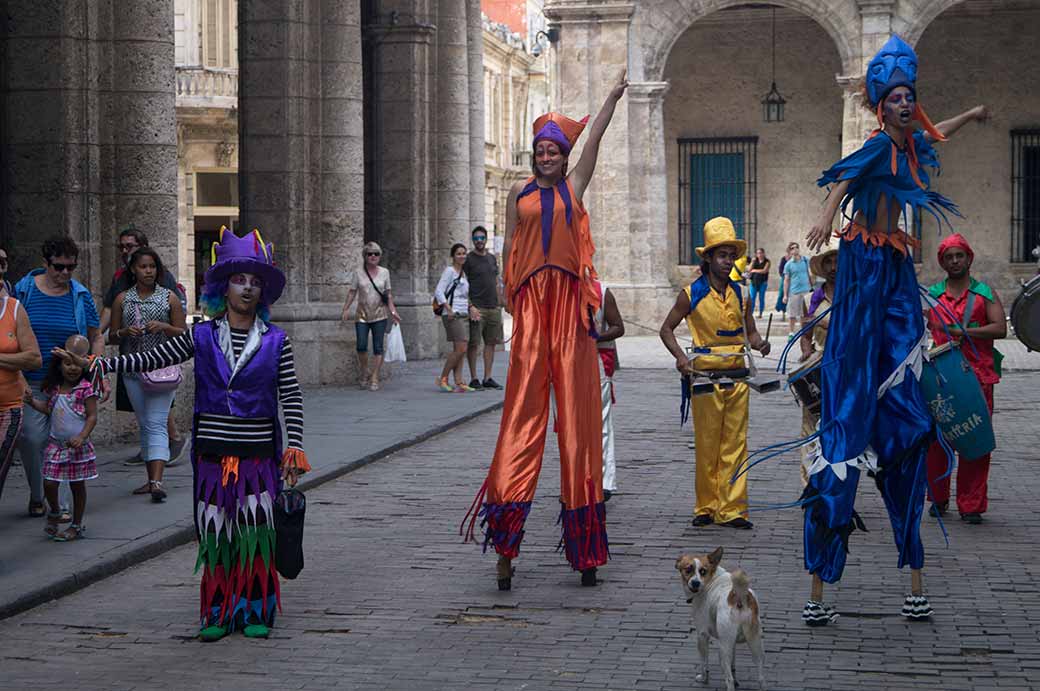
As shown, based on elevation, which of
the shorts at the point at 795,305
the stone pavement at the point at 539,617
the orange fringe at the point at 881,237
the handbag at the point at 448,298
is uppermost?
the orange fringe at the point at 881,237

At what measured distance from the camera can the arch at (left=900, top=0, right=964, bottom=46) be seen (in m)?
30.3

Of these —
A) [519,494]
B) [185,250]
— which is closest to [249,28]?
[519,494]

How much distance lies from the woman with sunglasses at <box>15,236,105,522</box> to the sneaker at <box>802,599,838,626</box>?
4759 millimetres

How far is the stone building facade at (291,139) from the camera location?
13.0 metres

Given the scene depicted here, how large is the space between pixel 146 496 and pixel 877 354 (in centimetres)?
529

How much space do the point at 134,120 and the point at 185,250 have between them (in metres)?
28.0

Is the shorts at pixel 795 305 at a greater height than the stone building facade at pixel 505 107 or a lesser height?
lesser

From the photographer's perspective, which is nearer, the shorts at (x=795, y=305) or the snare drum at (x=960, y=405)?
the snare drum at (x=960, y=405)

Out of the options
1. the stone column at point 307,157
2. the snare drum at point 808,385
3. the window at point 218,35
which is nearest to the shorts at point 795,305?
the stone column at point 307,157

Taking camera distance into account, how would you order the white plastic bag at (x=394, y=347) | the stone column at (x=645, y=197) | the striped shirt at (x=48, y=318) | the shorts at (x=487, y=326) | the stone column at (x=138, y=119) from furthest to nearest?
the stone column at (x=645, y=197), the shorts at (x=487, y=326), the white plastic bag at (x=394, y=347), the stone column at (x=138, y=119), the striped shirt at (x=48, y=318)

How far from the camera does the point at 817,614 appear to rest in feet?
22.0

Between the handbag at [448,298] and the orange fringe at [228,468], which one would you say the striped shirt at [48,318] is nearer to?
the orange fringe at [228,468]

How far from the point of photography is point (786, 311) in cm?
3344

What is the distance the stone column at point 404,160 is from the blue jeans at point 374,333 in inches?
175
